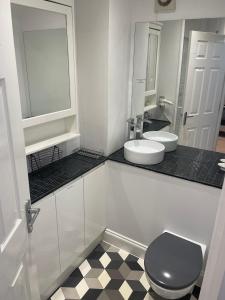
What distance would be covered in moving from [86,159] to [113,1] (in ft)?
3.80

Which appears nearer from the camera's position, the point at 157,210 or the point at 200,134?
the point at 157,210

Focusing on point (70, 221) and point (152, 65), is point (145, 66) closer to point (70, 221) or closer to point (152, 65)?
point (152, 65)

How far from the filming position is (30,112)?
1661mm

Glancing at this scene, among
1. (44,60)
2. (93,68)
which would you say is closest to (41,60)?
(44,60)

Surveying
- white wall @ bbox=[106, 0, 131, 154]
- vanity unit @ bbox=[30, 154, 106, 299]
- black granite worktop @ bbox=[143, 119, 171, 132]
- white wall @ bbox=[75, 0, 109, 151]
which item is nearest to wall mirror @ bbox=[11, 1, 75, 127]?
white wall @ bbox=[75, 0, 109, 151]

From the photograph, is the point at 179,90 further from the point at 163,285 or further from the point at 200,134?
the point at 163,285

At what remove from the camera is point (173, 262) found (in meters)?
1.50

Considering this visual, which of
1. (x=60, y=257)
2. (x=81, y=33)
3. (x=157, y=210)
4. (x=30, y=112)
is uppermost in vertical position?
(x=81, y=33)

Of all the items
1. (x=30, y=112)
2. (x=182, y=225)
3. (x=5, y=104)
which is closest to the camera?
(x=5, y=104)

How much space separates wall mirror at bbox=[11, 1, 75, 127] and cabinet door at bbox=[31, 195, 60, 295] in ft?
1.77

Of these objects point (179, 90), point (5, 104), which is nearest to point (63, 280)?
point (5, 104)

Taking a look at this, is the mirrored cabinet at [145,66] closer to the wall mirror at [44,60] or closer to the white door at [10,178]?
the wall mirror at [44,60]

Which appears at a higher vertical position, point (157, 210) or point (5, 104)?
point (5, 104)

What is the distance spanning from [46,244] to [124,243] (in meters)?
0.82
